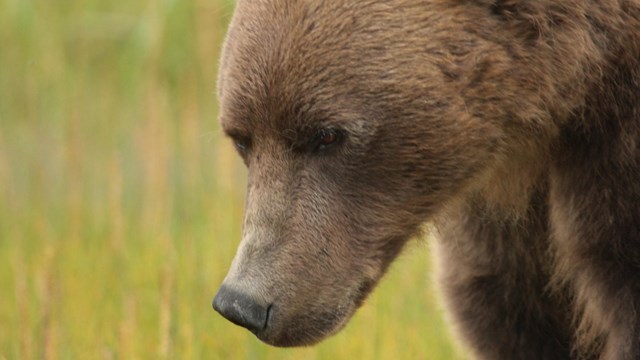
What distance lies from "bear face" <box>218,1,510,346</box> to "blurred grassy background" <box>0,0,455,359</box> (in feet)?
1.16

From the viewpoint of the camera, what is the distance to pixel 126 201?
6.80 metres

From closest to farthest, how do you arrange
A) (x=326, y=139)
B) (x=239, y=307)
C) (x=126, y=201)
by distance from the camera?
(x=239, y=307) < (x=326, y=139) < (x=126, y=201)

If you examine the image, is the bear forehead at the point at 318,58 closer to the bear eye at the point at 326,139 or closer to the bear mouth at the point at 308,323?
the bear eye at the point at 326,139

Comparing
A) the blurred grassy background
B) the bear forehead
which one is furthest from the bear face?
the blurred grassy background

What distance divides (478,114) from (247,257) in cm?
73

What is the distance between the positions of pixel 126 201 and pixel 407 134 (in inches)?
135

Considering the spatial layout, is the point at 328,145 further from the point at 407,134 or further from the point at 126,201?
the point at 126,201

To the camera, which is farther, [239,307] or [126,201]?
[126,201]

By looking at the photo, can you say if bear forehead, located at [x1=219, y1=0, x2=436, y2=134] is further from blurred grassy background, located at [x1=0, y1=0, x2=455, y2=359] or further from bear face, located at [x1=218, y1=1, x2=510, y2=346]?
blurred grassy background, located at [x1=0, y1=0, x2=455, y2=359]

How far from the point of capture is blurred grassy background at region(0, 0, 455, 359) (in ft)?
16.1

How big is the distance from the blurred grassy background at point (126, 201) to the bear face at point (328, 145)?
0.35m

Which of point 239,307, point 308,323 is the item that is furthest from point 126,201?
point 239,307

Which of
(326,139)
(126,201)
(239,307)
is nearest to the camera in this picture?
(239,307)

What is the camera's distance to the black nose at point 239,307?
3469 millimetres
